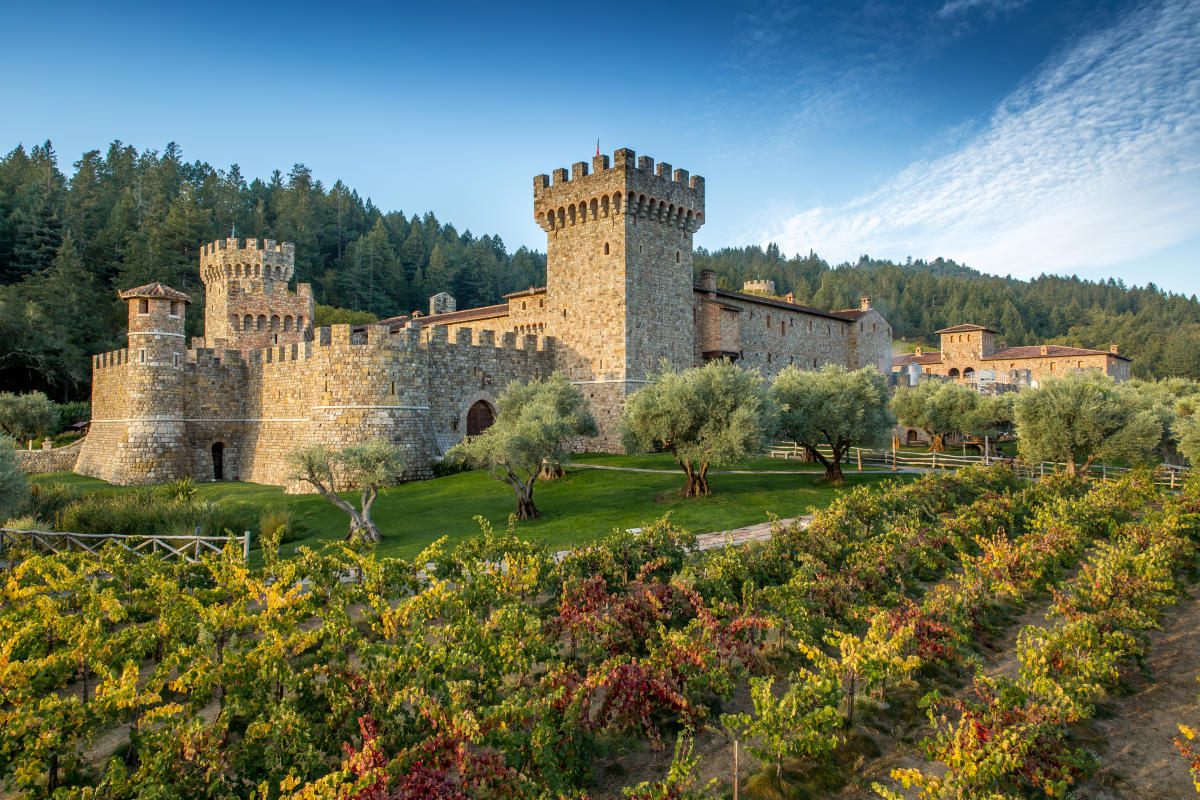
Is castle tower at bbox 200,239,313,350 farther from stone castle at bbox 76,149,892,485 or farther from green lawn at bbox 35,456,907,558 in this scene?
green lawn at bbox 35,456,907,558

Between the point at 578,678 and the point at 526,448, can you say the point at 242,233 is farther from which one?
the point at 578,678

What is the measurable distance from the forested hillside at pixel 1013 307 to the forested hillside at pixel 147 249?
45204 mm

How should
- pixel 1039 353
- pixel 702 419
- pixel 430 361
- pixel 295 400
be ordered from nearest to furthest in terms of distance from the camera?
pixel 702 419 → pixel 430 361 → pixel 295 400 → pixel 1039 353

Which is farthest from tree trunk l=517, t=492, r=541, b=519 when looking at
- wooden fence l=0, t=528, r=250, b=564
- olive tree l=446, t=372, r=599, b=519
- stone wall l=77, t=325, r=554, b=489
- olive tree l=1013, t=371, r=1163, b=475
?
olive tree l=1013, t=371, r=1163, b=475

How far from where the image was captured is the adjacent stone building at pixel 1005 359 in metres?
64.2

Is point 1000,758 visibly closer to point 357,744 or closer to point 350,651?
point 357,744

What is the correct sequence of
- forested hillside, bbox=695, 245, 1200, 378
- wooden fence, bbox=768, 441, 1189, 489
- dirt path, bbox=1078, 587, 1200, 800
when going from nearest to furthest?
dirt path, bbox=1078, 587, 1200, 800, wooden fence, bbox=768, 441, 1189, 489, forested hillside, bbox=695, 245, 1200, 378

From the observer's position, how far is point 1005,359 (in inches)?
2667

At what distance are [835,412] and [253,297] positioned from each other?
33813 mm

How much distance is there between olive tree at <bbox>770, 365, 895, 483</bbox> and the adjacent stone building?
40777 millimetres

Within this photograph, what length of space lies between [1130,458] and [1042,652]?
20.2 m

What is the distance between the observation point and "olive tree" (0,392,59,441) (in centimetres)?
3825

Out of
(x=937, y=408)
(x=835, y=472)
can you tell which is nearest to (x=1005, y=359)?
(x=937, y=408)

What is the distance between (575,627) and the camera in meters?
9.45
